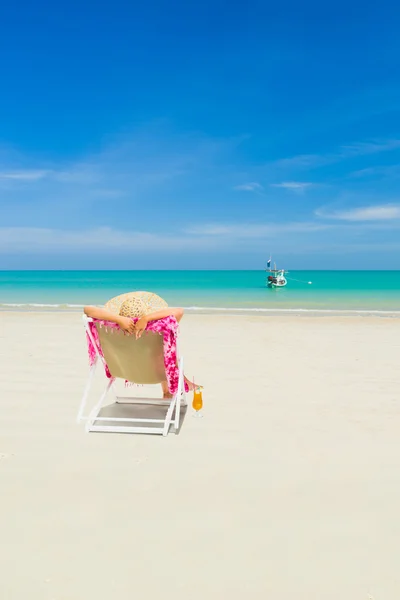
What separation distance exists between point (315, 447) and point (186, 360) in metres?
3.76

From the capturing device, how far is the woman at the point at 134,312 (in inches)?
145

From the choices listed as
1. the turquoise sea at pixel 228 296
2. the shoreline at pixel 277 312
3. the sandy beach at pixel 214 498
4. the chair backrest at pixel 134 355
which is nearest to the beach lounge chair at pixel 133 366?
the chair backrest at pixel 134 355

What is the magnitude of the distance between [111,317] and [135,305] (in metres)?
0.25

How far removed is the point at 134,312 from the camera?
385 cm

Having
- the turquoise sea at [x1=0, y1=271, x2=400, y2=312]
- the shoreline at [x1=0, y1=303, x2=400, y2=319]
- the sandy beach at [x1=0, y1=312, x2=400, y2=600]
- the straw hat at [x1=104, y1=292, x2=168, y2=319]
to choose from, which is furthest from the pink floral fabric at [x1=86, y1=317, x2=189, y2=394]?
the turquoise sea at [x1=0, y1=271, x2=400, y2=312]

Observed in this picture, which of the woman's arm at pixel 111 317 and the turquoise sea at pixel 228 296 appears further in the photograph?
the turquoise sea at pixel 228 296

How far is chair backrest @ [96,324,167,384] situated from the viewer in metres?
3.77

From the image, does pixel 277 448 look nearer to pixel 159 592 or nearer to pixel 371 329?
pixel 159 592

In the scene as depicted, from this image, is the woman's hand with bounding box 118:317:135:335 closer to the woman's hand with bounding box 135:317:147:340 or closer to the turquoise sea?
the woman's hand with bounding box 135:317:147:340

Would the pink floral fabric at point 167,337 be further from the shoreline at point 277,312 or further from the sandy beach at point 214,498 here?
the shoreline at point 277,312

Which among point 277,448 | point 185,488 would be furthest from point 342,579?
point 277,448

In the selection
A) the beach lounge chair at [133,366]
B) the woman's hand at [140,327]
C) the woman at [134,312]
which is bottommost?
the beach lounge chair at [133,366]

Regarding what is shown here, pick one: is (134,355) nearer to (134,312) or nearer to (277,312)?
(134,312)

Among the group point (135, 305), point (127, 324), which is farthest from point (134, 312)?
point (127, 324)
